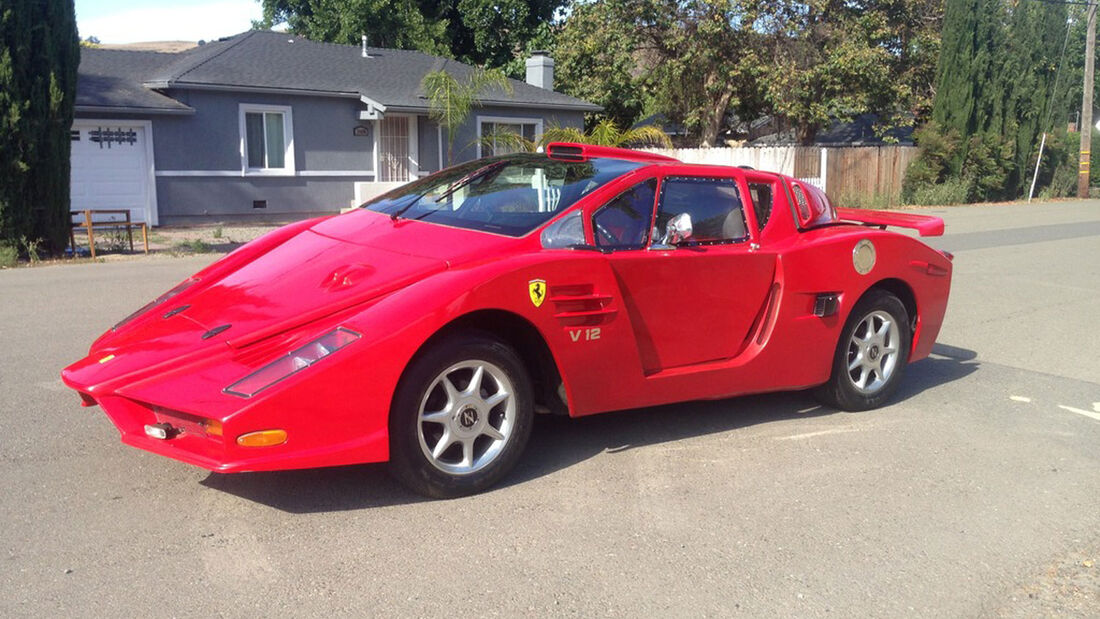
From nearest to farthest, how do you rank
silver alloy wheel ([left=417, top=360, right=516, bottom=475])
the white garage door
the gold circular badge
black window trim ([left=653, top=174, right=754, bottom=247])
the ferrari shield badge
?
silver alloy wheel ([left=417, top=360, right=516, bottom=475]), the ferrari shield badge, black window trim ([left=653, top=174, right=754, bottom=247]), the gold circular badge, the white garage door

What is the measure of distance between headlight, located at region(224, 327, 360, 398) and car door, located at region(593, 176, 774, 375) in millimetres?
1508

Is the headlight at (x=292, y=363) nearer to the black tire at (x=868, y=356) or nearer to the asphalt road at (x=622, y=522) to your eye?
the asphalt road at (x=622, y=522)

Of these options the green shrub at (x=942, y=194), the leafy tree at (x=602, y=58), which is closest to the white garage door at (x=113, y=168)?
the leafy tree at (x=602, y=58)

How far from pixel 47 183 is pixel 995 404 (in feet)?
44.1

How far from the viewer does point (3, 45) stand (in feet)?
44.7

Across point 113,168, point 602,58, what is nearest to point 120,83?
point 113,168

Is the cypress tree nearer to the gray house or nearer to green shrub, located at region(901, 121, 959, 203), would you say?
green shrub, located at region(901, 121, 959, 203)

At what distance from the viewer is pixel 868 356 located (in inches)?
246

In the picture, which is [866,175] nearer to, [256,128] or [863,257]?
[256,128]

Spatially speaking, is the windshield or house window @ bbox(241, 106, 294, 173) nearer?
the windshield

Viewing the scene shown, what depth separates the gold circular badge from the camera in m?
6.03

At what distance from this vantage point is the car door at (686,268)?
5109 millimetres

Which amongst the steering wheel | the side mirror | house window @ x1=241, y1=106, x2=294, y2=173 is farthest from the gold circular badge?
house window @ x1=241, y1=106, x2=294, y2=173

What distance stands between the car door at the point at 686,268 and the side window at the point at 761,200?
137 mm
